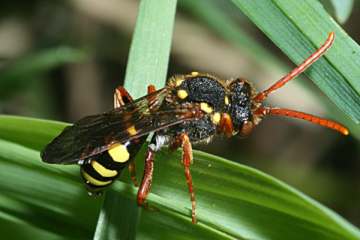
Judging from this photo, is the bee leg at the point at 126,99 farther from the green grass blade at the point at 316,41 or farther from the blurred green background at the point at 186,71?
the blurred green background at the point at 186,71

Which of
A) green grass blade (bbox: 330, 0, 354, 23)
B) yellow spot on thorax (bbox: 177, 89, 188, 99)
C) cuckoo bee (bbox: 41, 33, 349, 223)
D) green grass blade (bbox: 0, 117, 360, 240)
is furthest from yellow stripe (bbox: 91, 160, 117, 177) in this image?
green grass blade (bbox: 330, 0, 354, 23)

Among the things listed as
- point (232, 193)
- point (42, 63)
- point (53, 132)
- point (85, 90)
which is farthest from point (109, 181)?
point (85, 90)

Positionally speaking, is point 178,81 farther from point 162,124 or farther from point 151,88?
point 151,88

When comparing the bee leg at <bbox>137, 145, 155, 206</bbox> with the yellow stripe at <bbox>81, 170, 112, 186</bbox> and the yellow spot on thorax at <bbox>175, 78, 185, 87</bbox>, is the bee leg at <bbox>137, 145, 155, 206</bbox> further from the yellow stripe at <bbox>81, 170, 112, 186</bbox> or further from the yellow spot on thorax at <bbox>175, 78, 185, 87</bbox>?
the yellow spot on thorax at <bbox>175, 78, 185, 87</bbox>

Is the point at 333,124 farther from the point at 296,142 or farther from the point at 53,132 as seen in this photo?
the point at 296,142

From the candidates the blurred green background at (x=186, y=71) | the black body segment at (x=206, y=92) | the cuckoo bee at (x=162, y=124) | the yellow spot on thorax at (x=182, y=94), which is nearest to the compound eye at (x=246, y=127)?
the cuckoo bee at (x=162, y=124)

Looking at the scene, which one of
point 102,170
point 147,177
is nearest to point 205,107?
point 102,170
